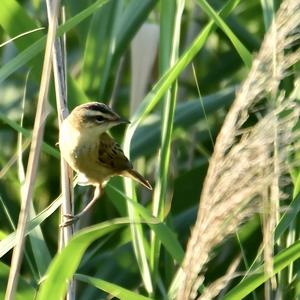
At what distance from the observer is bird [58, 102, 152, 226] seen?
2.56m

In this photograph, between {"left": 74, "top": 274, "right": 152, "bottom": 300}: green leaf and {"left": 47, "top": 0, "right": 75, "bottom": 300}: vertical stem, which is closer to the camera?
{"left": 74, "top": 274, "right": 152, "bottom": 300}: green leaf

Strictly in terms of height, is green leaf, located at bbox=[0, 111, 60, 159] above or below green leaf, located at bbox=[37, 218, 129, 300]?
above

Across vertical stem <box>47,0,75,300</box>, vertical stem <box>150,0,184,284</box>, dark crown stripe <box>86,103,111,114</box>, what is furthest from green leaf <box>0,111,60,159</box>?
vertical stem <box>150,0,184,284</box>

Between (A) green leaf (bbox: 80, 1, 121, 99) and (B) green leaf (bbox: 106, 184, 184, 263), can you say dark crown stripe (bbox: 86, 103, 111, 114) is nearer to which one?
(A) green leaf (bbox: 80, 1, 121, 99)

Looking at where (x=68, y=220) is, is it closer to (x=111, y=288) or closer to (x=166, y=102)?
(x=111, y=288)

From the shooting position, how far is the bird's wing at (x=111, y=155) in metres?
2.83

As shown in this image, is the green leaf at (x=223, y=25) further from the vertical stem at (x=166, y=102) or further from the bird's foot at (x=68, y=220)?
the bird's foot at (x=68, y=220)

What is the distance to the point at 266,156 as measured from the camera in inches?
64.1

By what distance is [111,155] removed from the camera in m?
2.90

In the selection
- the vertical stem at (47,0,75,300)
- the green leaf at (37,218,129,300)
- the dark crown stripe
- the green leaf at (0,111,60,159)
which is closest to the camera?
the green leaf at (37,218,129,300)

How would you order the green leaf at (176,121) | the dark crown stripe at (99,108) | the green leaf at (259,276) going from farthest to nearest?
the green leaf at (176,121) < the dark crown stripe at (99,108) < the green leaf at (259,276)

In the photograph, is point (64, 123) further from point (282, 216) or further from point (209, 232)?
point (209, 232)

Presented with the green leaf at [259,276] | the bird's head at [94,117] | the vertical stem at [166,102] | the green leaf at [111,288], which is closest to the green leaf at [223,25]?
the vertical stem at [166,102]

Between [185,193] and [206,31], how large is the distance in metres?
1.14
